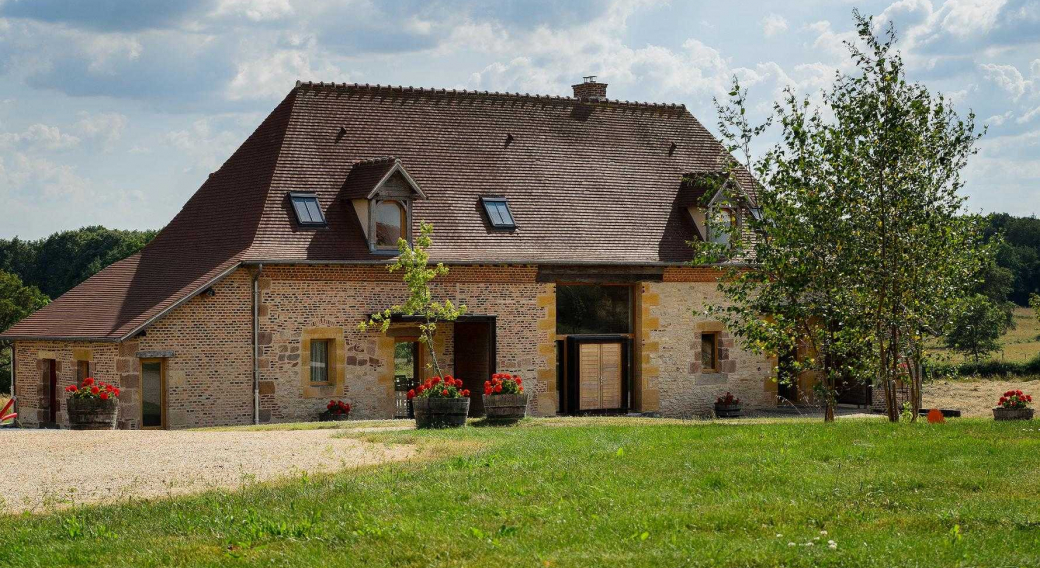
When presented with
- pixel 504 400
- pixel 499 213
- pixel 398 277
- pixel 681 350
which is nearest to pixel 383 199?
pixel 398 277

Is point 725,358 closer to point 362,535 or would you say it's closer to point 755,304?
point 755,304

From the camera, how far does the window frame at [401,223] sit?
90.7 feet

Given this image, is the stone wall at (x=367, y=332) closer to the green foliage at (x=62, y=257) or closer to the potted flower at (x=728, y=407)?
the potted flower at (x=728, y=407)

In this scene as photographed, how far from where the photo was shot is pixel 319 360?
2717 cm

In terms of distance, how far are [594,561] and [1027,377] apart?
145ft

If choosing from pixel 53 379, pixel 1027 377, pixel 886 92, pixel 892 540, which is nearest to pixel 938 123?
pixel 886 92

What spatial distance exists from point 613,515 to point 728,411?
20.6 m

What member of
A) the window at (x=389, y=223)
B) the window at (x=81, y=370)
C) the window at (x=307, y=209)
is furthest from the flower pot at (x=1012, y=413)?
the window at (x=81, y=370)

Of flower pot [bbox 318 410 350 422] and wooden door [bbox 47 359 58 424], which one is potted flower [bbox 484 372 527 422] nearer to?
flower pot [bbox 318 410 350 422]

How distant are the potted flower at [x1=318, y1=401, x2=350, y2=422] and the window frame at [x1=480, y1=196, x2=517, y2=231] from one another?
578 centimetres

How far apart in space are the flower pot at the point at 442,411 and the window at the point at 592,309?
9157 mm

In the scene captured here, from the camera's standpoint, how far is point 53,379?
88.6 ft

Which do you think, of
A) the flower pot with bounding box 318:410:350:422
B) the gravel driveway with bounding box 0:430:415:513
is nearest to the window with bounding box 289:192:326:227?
the flower pot with bounding box 318:410:350:422

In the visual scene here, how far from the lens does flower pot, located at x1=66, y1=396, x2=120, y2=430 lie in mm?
22109
